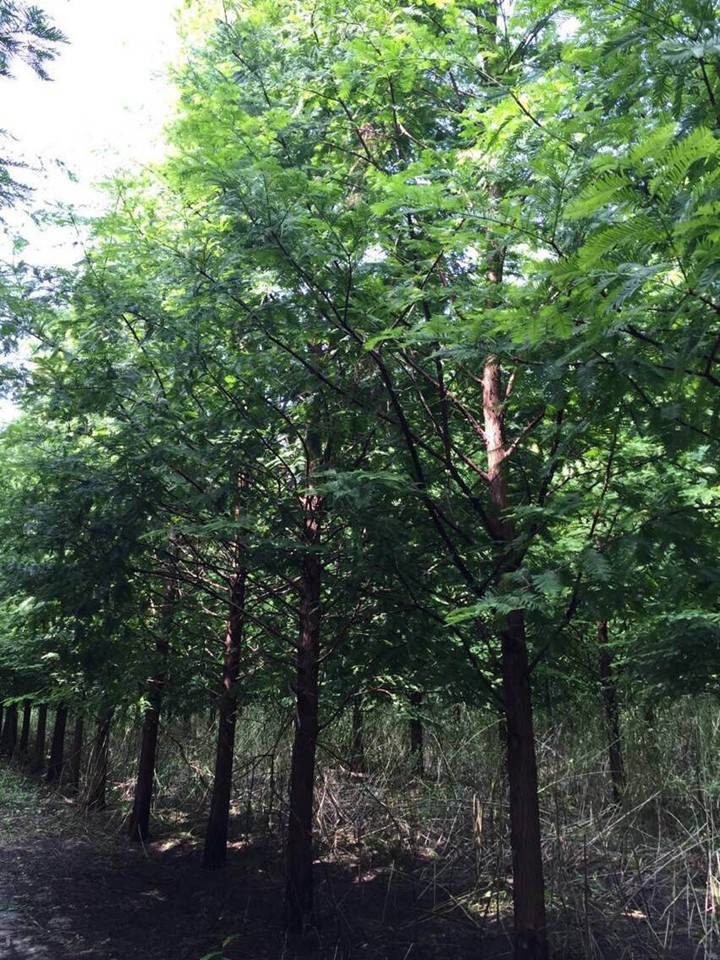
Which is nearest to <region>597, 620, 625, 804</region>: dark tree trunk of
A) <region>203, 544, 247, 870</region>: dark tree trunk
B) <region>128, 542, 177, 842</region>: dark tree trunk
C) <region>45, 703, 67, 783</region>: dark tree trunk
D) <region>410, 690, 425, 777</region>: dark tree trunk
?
<region>410, 690, 425, 777</region>: dark tree trunk

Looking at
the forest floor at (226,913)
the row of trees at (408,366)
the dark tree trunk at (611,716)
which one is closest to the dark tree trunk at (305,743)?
the row of trees at (408,366)

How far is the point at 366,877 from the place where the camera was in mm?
7387

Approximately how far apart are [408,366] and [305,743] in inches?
129

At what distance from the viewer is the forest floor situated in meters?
5.82

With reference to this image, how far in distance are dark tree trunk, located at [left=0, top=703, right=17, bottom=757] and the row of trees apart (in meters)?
15.0

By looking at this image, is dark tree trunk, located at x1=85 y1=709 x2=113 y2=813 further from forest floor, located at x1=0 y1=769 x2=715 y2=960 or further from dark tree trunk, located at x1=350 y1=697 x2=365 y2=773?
dark tree trunk, located at x1=350 y1=697 x2=365 y2=773

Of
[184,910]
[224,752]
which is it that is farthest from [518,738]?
[224,752]

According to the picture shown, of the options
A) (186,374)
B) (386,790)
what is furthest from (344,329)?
(386,790)

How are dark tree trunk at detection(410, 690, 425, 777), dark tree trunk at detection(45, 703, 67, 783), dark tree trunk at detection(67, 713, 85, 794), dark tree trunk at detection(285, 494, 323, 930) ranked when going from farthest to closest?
dark tree trunk at detection(45, 703, 67, 783)
dark tree trunk at detection(67, 713, 85, 794)
dark tree trunk at detection(410, 690, 425, 777)
dark tree trunk at detection(285, 494, 323, 930)

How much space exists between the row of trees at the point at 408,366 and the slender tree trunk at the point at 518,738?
2cm

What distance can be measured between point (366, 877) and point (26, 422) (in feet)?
18.3

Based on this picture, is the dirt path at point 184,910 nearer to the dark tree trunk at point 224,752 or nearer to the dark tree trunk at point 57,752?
the dark tree trunk at point 224,752

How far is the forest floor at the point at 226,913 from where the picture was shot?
5.82 metres

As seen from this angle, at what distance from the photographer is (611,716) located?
8.48 meters
